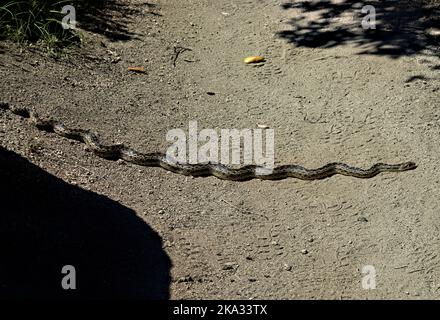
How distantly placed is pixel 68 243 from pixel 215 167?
9.03ft

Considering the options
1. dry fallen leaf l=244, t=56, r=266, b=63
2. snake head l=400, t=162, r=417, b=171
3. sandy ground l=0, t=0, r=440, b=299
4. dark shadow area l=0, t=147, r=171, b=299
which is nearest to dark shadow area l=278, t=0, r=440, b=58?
sandy ground l=0, t=0, r=440, b=299

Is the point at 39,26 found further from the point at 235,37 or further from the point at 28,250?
the point at 28,250

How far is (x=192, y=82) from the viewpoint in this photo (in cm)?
1311

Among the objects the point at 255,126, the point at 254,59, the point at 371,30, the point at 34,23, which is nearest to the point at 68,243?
the point at 255,126

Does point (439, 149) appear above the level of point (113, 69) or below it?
below

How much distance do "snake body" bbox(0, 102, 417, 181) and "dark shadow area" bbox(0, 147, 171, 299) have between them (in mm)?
1246

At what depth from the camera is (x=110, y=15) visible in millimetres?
14805

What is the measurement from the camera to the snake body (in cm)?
1073

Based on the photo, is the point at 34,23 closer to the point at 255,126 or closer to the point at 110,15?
the point at 110,15

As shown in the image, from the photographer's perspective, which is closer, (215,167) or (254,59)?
(215,167)
